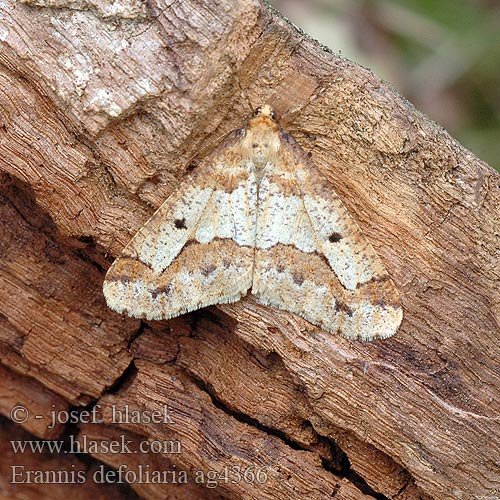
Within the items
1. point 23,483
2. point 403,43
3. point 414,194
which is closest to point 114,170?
point 414,194

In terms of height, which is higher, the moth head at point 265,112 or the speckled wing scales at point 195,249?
the moth head at point 265,112

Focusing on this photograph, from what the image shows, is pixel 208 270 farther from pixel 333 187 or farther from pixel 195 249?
pixel 333 187

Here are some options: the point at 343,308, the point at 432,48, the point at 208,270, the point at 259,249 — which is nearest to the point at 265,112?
the point at 259,249

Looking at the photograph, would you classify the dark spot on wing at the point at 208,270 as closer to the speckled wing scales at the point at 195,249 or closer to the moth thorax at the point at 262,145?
the speckled wing scales at the point at 195,249

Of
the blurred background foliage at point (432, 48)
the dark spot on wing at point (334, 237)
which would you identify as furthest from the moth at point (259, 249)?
the blurred background foliage at point (432, 48)

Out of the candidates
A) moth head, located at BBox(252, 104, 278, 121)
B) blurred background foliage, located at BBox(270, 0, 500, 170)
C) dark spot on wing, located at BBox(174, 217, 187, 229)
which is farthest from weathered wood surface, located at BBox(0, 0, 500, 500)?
blurred background foliage, located at BBox(270, 0, 500, 170)

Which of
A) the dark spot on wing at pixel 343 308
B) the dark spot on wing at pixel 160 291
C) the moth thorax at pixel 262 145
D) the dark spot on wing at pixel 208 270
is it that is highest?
the moth thorax at pixel 262 145
